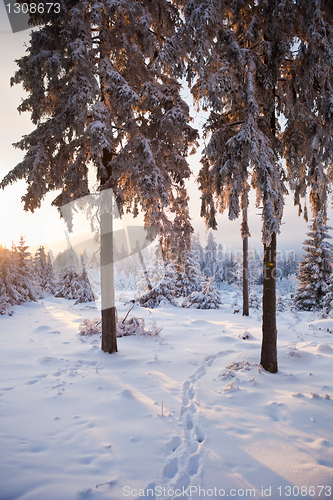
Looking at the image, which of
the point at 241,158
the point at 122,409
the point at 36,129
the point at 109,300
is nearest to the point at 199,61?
the point at 241,158

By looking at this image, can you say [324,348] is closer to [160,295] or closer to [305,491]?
[305,491]

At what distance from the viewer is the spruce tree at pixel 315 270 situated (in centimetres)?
2128

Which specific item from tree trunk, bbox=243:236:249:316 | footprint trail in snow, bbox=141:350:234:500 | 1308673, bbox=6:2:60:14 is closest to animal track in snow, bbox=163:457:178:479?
footprint trail in snow, bbox=141:350:234:500

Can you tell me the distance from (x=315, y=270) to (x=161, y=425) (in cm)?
2172

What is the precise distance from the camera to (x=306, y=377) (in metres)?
6.51

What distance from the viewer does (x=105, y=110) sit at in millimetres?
6020

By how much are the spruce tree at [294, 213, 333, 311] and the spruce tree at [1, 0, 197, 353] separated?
18955mm

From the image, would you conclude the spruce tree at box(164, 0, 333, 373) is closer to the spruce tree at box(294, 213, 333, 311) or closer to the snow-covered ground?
the snow-covered ground

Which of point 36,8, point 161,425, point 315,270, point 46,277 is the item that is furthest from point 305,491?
point 46,277

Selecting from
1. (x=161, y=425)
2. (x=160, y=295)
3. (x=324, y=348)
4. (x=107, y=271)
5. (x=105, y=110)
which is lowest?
(x=160, y=295)

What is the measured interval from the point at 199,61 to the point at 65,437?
25.8 ft

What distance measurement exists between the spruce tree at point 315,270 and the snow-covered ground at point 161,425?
15060 millimetres

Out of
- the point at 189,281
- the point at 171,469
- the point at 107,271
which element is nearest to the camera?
the point at 171,469

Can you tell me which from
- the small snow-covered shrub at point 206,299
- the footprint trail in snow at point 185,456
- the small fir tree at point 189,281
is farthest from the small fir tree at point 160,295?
the footprint trail in snow at point 185,456
